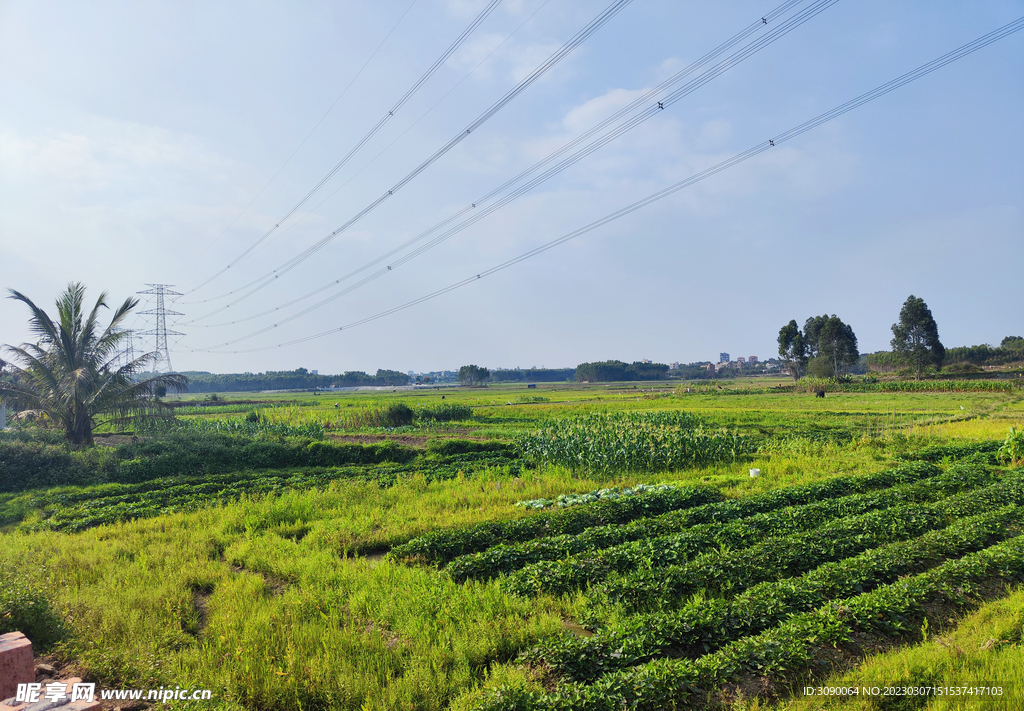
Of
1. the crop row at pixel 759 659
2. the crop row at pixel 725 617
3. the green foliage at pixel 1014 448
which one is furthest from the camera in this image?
the green foliage at pixel 1014 448

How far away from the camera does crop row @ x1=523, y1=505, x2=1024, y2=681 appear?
608cm

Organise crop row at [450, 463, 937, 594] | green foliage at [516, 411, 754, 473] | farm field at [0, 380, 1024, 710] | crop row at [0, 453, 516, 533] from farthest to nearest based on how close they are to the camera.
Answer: green foliage at [516, 411, 754, 473], crop row at [0, 453, 516, 533], crop row at [450, 463, 937, 594], farm field at [0, 380, 1024, 710]

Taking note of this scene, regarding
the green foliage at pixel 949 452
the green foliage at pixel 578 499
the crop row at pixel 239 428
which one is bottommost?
the green foliage at pixel 949 452

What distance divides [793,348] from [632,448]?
100 m

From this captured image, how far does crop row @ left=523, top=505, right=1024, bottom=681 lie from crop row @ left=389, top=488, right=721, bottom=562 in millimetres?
4652

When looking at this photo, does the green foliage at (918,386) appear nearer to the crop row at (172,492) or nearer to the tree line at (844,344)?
the tree line at (844,344)

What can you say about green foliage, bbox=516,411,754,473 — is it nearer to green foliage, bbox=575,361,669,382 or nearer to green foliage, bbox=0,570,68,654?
green foliage, bbox=0,570,68,654

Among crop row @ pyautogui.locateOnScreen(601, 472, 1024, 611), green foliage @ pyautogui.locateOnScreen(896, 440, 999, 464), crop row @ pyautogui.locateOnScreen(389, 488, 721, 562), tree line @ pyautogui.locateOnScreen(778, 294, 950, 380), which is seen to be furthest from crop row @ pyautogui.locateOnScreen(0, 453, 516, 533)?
tree line @ pyautogui.locateOnScreen(778, 294, 950, 380)

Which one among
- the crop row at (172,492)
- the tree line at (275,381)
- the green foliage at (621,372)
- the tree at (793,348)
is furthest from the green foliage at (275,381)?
the crop row at (172,492)

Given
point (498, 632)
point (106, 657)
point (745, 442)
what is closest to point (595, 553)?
point (498, 632)

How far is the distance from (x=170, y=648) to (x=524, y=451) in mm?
19170

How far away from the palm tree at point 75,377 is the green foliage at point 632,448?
69.2ft

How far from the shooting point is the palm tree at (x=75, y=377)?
2395 centimetres

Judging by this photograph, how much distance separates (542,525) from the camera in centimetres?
1189
